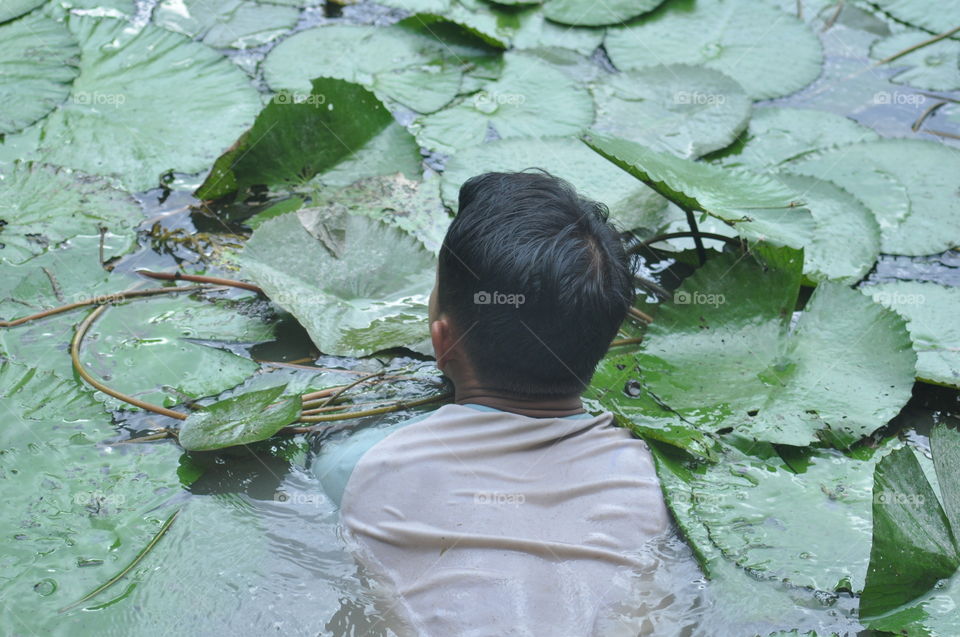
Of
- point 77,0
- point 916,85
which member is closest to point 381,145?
point 77,0

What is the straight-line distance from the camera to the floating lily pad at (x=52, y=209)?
2.53 metres

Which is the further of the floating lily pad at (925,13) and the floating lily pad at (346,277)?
the floating lily pad at (925,13)

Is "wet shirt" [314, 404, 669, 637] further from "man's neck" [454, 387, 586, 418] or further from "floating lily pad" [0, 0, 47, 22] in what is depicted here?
"floating lily pad" [0, 0, 47, 22]

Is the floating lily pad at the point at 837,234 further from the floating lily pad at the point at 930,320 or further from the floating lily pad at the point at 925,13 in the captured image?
the floating lily pad at the point at 925,13

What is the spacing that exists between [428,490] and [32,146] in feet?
6.38

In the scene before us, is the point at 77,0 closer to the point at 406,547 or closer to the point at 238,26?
the point at 238,26

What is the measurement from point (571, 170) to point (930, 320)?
3.61 feet

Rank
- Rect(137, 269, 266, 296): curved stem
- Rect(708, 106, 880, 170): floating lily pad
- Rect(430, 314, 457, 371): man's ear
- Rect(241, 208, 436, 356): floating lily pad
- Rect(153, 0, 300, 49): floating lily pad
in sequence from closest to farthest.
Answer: Rect(430, 314, 457, 371): man's ear → Rect(241, 208, 436, 356): floating lily pad → Rect(137, 269, 266, 296): curved stem → Rect(708, 106, 880, 170): floating lily pad → Rect(153, 0, 300, 49): floating lily pad

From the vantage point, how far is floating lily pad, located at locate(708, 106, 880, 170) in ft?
10.1
